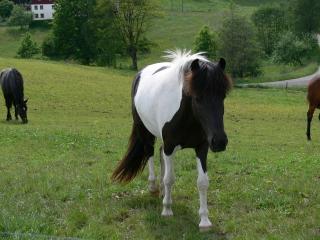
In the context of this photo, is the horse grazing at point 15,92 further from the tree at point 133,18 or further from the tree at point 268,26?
the tree at point 268,26

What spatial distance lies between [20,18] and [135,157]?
10457cm

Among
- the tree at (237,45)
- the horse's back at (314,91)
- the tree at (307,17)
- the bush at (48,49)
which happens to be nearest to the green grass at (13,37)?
the bush at (48,49)

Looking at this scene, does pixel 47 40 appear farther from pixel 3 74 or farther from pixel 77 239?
pixel 77 239

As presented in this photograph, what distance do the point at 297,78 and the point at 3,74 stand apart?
163 ft

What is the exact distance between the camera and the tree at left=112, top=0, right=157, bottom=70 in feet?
224

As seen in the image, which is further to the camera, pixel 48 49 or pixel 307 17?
pixel 307 17

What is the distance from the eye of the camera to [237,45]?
64312 mm

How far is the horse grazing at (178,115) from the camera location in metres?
6.25

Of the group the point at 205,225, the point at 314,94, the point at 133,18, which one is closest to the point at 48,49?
the point at 133,18

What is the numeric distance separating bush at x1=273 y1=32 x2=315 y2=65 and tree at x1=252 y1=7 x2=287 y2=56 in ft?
40.3

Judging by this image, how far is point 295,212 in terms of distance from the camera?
7305 millimetres

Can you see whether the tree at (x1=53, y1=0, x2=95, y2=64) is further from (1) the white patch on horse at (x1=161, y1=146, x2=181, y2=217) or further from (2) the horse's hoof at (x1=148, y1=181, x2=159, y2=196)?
(1) the white patch on horse at (x1=161, y1=146, x2=181, y2=217)

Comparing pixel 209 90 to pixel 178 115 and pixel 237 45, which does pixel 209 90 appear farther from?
pixel 237 45

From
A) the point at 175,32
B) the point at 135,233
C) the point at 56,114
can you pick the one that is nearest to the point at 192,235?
the point at 135,233
